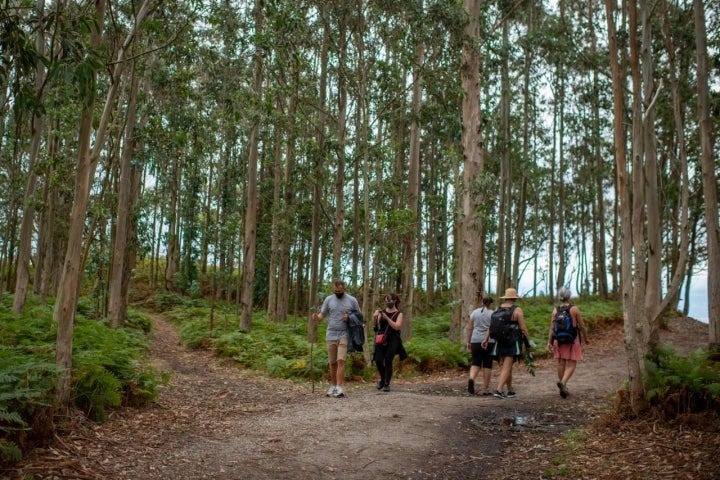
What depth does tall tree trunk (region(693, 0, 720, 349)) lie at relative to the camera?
1259cm

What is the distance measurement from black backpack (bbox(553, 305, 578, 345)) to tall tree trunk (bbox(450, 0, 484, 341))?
442 cm

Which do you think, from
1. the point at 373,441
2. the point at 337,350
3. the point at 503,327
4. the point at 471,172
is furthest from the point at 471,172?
the point at 373,441

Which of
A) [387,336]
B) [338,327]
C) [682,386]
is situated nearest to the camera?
[682,386]

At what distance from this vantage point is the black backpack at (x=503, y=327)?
9.68 meters

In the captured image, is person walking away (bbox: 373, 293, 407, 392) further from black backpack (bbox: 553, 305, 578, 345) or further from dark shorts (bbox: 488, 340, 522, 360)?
black backpack (bbox: 553, 305, 578, 345)

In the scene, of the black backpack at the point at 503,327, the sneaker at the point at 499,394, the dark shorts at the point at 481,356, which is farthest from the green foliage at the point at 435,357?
the black backpack at the point at 503,327

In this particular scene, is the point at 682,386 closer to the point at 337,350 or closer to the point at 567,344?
the point at 567,344

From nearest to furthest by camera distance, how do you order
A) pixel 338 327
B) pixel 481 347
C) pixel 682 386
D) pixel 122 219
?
pixel 682 386 < pixel 338 327 < pixel 481 347 < pixel 122 219

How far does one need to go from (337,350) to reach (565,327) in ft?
12.2

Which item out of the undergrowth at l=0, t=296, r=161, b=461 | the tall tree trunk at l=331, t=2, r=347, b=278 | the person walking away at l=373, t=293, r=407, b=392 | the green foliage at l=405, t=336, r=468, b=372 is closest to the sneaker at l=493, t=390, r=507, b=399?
the person walking away at l=373, t=293, r=407, b=392

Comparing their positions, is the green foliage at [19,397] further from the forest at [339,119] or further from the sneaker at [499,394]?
the sneaker at [499,394]

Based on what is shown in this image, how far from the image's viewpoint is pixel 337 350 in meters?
9.70

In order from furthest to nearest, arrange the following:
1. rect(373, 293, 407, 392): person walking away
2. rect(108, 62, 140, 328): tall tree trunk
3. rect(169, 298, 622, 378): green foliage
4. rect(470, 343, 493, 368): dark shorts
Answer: rect(108, 62, 140, 328): tall tree trunk, rect(169, 298, 622, 378): green foliage, rect(470, 343, 493, 368): dark shorts, rect(373, 293, 407, 392): person walking away

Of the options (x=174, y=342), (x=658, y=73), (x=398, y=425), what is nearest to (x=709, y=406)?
(x=398, y=425)
